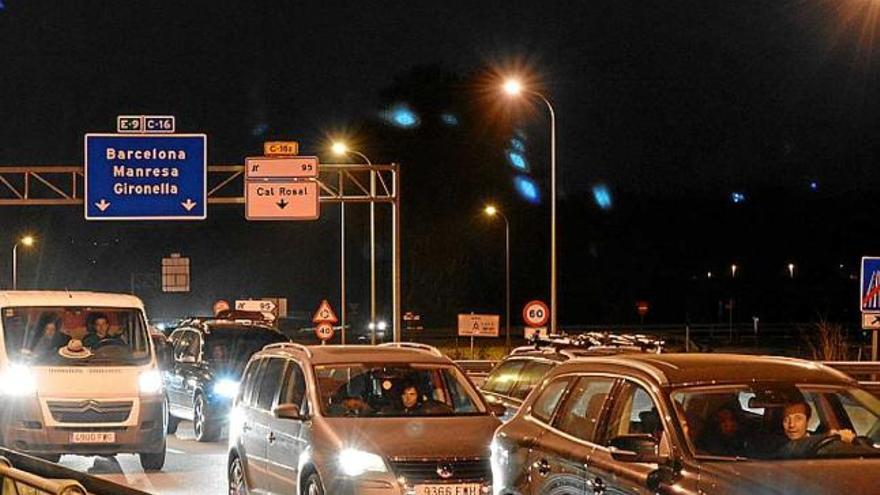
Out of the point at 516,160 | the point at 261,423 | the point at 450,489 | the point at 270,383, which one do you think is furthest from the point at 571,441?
the point at 516,160

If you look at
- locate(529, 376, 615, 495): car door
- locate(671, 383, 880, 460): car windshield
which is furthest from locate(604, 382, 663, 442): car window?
locate(671, 383, 880, 460): car windshield

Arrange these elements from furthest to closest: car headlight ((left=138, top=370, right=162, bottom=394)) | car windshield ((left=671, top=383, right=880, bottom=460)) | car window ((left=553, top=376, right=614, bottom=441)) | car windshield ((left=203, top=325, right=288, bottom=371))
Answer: car windshield ((left=203, top=325, right=288, bottom=371))
car headlight ((left=138, top=370, right=162, bottom=394))
car window ((left=553, top=376, right=614, bottom=441))
car windshield ((left=671, top=383, right=880, bottom=460))

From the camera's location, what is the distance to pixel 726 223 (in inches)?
4154

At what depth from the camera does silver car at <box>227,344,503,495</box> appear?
11.8 meters

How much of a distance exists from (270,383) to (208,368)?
381 inches

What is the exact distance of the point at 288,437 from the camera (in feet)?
41.9

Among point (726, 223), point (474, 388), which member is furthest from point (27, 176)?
point (726, 223)

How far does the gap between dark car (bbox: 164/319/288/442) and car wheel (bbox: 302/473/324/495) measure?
10.8 m

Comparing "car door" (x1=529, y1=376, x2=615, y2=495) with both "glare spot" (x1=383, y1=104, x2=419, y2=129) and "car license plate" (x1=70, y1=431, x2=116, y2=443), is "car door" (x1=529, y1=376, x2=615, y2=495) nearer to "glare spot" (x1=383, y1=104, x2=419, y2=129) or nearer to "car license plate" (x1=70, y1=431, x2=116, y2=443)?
"car license plate" (x1=70, y1=431, x2=116, y2=443)

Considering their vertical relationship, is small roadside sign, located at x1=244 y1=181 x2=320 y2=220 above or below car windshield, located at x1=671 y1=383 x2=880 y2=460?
above

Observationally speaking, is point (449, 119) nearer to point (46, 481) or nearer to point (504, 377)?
point (504, 377)

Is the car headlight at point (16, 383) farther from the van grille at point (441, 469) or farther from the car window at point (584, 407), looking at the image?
the car window at point (584, 407)

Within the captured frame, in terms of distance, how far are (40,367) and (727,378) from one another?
37.0ft

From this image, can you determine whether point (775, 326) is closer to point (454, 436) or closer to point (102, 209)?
point (102, 209)
